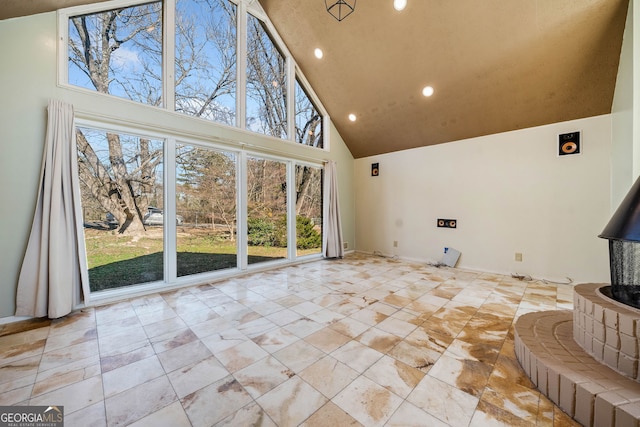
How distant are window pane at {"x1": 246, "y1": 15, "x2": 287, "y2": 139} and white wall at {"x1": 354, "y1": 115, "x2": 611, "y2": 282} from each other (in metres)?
2.35

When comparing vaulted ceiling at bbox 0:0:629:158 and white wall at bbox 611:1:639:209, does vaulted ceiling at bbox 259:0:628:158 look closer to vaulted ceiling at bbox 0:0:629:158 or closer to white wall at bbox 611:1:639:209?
vaulted ceiling at bbox 0:0:629:158

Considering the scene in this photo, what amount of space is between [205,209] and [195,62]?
2072mm

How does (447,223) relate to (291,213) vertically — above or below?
below

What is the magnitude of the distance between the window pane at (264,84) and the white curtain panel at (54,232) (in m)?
2.12

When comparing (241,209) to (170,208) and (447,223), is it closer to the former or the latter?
(170,208)

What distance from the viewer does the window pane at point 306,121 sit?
4.60 meters

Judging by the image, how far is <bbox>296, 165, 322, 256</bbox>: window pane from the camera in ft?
15.1

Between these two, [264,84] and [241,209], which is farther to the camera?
[264,84]

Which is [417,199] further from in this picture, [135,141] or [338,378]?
[135,141]

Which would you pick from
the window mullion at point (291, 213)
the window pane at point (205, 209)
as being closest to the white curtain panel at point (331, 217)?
the window mullion at point (291, 213)

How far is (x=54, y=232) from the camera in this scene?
2223 millimetres

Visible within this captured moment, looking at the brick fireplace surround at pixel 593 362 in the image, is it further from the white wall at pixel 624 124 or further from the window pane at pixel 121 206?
the window pane at pixel 121 206

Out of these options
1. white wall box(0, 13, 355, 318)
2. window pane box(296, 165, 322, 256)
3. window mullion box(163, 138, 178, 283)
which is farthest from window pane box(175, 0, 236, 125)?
window pane box(296, 165, 322, 256)

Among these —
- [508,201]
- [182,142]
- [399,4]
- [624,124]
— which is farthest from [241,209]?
[624,124]
